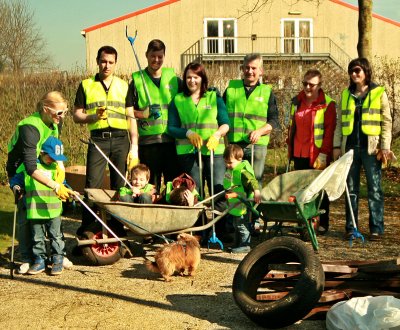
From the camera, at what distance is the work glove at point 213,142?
7.11 metres

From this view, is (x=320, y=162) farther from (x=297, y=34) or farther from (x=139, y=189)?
(x=297, y=34)

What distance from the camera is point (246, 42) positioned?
35125 mm

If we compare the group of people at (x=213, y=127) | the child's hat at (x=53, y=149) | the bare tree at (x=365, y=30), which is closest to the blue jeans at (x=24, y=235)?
the child's hat at (x=53, y=149)

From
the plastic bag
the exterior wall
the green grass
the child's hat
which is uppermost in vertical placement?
the exterior wall

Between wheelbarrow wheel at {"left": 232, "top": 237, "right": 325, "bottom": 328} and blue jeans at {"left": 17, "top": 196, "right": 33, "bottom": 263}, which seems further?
blue jeans at {"left": 17, "top": 196, "right": 33, "bottom": 263}

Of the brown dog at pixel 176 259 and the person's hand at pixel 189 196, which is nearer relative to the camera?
the brown dog at pixel 176 259

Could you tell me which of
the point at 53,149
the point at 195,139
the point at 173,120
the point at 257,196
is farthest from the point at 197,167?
the point at 53,149

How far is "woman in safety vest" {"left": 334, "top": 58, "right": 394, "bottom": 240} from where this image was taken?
7.47m

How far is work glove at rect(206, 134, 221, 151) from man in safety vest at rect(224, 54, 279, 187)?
1.62 feet

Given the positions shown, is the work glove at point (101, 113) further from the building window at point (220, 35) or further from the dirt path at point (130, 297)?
the building window at point (220, 35)

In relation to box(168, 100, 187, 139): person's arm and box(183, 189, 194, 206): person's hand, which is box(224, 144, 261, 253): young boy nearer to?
box(183, 189, 194, 206): person's hand

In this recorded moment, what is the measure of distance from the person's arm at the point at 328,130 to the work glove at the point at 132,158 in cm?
207

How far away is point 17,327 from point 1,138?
376 inches

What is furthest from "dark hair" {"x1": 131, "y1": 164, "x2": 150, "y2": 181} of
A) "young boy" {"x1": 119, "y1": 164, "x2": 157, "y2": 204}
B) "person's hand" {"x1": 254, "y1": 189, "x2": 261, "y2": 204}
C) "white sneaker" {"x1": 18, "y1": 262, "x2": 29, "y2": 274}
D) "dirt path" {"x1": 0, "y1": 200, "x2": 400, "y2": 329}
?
"white sneaker" {"x1": 18, "y1": 262, "x2": 29, "y2": 274}
